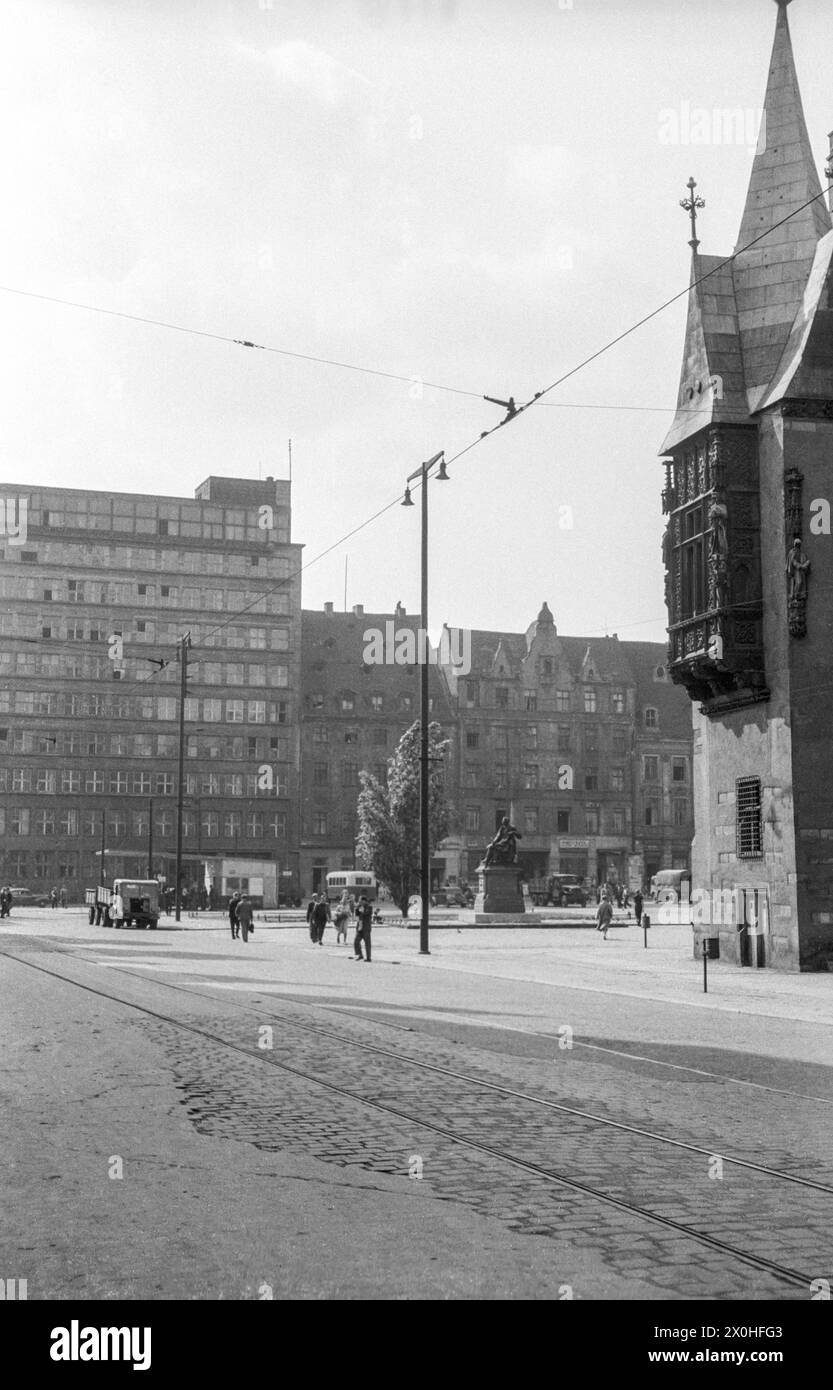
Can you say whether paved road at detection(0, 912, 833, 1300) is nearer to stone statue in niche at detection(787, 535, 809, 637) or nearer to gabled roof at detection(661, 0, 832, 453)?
stone statue in niche at detection(787, 535, 809, 637)

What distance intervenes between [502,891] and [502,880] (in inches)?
17.3

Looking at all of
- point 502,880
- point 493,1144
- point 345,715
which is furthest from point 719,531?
point 345,715

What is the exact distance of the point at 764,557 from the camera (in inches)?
1122

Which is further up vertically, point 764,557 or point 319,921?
point 764,557

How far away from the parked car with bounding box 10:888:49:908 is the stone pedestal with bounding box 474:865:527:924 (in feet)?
122

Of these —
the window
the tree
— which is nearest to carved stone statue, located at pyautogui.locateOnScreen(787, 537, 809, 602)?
the window

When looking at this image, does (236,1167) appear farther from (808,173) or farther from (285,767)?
(285,767)

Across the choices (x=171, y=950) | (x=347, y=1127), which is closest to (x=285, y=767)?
(x=171, y=950)

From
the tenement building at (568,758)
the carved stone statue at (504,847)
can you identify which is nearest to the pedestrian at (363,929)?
the carved stone statue at (504,847)

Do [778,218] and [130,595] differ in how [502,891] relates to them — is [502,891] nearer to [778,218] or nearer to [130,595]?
[778,218]

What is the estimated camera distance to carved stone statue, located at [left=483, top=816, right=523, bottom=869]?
5600 cm

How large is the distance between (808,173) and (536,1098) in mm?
23770
